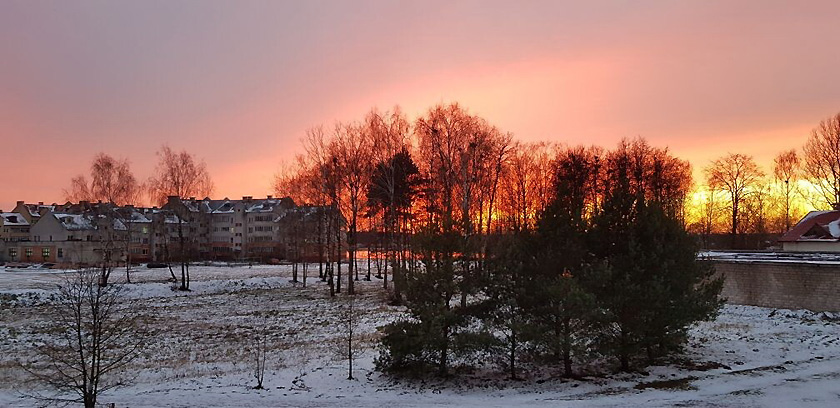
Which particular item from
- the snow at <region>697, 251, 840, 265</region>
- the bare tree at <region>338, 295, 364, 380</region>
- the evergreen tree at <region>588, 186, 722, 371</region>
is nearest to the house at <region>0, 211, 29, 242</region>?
the bare tree at <region>338, 295, 364, 380</region>

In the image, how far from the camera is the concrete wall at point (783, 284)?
29.2 m

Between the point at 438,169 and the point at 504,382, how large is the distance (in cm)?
2201

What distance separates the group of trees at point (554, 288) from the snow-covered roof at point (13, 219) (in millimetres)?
105586

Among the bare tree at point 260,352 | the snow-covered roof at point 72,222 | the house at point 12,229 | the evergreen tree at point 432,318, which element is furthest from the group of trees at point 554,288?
the house at point 12,229

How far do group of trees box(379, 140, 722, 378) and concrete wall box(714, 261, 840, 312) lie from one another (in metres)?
12.2

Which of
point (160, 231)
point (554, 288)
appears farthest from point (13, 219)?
point (554, 288)

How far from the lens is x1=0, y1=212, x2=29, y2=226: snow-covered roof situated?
94744mm

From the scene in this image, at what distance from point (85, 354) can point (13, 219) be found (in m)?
97.7

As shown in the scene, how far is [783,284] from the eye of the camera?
104 feet

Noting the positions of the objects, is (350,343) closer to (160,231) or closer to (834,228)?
Answer: (834,228)

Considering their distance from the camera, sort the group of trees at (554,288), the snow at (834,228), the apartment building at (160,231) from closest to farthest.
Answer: the group of trees at (554,288)
the snow at (834,228)
the apartment building at (160,231)

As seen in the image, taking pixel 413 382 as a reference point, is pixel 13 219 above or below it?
above

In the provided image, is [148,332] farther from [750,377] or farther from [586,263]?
[750,377]

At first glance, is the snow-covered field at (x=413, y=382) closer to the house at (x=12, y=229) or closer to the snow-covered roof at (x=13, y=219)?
the house at (x=12, y=229)
